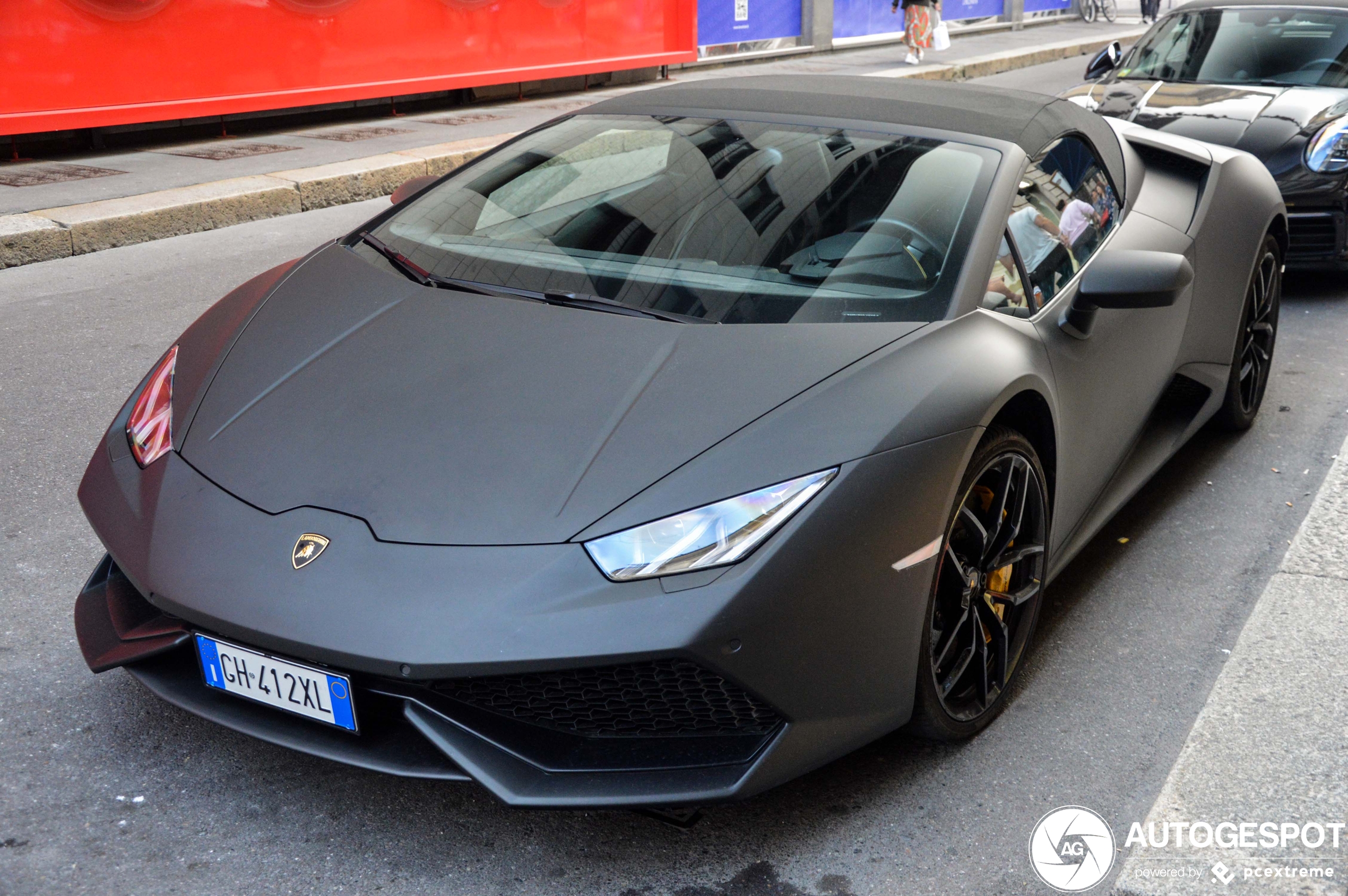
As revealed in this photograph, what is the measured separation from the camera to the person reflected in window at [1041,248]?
8.96ft

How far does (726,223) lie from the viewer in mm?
2760

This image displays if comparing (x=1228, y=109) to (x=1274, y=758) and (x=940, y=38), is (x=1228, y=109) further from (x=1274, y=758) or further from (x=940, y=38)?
(x=940, y=38)

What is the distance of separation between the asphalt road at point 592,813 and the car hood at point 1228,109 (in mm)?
3065

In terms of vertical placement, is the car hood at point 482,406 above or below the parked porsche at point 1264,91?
above

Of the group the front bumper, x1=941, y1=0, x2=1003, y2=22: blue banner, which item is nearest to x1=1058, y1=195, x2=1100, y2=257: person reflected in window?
the front bumper

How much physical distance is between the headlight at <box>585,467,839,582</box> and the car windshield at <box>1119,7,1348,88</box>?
553 centimetres

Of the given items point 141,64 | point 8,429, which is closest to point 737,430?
point 8,429

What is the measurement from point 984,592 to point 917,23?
14.6 meters

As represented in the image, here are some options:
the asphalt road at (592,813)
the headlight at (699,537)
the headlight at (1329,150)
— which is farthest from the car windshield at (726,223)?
the headlight at (1329,150)

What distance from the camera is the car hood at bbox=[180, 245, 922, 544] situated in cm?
204

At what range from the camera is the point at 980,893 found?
2049 mm

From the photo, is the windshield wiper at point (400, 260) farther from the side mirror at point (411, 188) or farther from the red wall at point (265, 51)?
the red wall at point (265, 51)

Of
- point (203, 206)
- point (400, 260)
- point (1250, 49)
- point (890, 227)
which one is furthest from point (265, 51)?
point (890, 227)

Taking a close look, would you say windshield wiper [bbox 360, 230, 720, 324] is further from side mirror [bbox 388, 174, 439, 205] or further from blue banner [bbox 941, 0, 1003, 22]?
blue banner [bbox 941, 0, 1003, 22]
